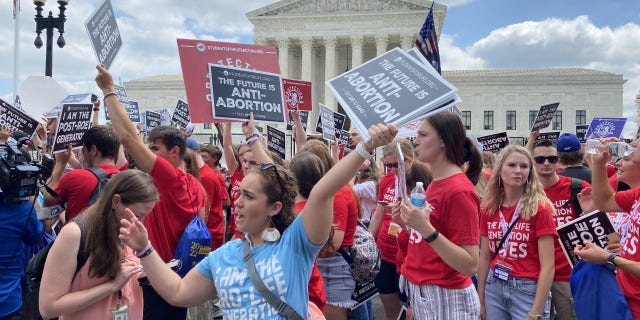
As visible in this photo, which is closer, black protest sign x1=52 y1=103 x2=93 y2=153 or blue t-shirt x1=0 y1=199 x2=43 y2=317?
blue t-shirt x1=0 y1=199 x2=43 y2=317

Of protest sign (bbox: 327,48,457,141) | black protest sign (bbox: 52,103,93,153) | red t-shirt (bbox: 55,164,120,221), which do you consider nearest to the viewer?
protest sign (bbox: 327,48,457,141)

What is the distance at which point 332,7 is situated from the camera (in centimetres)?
5441

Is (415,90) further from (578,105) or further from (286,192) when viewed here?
(578,105)

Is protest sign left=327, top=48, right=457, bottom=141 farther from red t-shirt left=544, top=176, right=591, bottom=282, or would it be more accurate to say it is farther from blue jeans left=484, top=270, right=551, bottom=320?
red t-shirt left=544, top=176, right=591, bottom=282

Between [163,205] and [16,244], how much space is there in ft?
3.23

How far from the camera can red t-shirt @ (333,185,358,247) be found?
12.0 ft

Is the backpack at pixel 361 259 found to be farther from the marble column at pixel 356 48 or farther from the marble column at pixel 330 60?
the marble column at pixel 330 60

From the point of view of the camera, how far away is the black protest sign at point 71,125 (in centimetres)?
487

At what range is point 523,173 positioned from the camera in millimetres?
3811

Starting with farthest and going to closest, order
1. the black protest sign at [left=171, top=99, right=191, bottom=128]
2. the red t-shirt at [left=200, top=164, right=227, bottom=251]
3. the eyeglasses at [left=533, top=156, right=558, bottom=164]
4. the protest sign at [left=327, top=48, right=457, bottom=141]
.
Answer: the black protest sign at [left=171, top=99, right=191, bottom=128] < the red t-shirt at [left=200, top=164, right=227, bottom=251] < the eyeglasses at [left=533, top=156, right=558, bottom=164] < the protest sign at [left=327, top=48, right=457, bottom=141]

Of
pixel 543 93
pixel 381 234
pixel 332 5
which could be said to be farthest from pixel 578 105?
pixel 381 234

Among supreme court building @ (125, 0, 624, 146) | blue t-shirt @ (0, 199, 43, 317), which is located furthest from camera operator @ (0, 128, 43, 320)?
supreme court building @ (125, 0, 624, 146)

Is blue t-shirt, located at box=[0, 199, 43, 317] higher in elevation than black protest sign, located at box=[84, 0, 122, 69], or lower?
lower

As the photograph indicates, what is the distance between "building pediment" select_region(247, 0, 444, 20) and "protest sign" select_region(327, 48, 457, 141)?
5300cm
